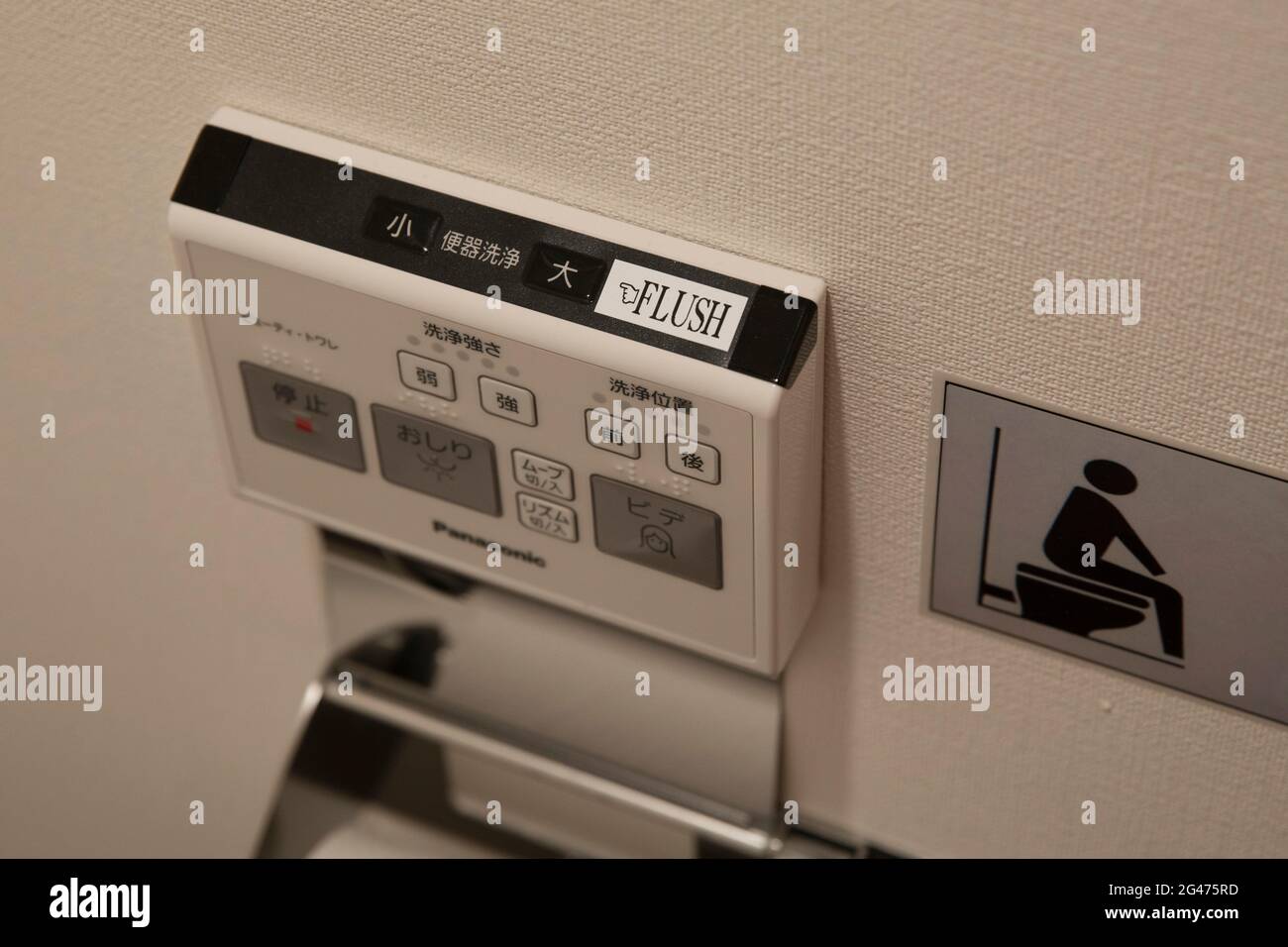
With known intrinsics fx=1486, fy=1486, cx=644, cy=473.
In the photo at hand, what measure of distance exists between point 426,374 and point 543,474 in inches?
2.3

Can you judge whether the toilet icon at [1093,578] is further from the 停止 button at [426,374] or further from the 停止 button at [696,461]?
the 停止 button at [426,374]

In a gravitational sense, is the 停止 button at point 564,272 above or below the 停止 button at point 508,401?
above

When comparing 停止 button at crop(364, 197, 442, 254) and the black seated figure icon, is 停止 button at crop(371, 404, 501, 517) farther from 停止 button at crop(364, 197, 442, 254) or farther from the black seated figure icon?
the black seated figure icon

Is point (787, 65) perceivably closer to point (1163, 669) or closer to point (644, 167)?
point (644, 167)

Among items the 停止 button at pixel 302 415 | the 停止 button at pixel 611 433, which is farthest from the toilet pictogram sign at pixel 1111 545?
the 停止 button at pixel 302 415

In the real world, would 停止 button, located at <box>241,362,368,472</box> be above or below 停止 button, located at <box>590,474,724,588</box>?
above

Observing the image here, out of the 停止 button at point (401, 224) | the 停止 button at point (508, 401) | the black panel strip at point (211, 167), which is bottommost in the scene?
the 停止 button at point (508, 401)

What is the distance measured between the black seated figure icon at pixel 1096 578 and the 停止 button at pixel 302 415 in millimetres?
267

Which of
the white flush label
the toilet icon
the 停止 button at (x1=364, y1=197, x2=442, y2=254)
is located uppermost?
the 停止 button at (x1=364, y1=197, x2=442, y2=254)

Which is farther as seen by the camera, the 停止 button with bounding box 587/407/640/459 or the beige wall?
the 停止 button with bounding box 587/407/640/459

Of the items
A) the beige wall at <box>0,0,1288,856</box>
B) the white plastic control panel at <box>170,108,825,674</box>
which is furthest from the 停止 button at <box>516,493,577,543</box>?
the beige wall at <box>0,0,1288,856</box>

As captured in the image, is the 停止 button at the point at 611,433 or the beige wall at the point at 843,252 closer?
the beige wall at the point at 843,252

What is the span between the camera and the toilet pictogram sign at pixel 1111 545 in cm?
49

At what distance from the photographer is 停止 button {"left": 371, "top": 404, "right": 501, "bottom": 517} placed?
1.87ft
